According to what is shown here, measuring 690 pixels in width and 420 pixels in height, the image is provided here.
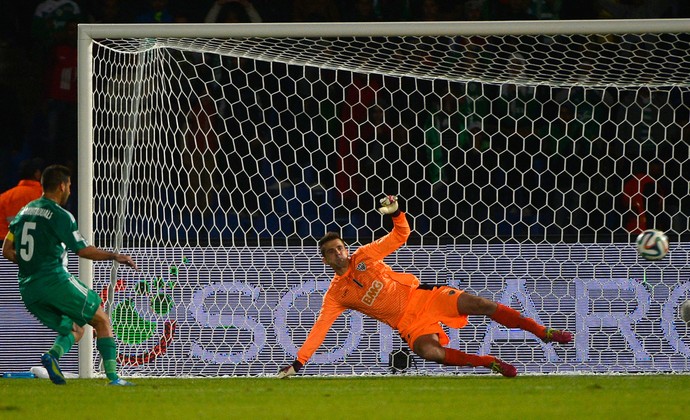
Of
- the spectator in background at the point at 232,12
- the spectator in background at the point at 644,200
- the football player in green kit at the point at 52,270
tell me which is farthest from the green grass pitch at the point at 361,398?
the spectator in background at the point at 232,12

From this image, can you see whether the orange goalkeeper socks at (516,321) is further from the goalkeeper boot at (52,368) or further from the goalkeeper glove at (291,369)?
the goalkeeper boot at (52,368)

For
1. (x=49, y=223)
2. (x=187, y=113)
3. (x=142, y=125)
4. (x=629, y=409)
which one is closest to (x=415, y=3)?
(x=187, y=113)

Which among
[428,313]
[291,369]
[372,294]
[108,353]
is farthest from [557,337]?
[108,353]

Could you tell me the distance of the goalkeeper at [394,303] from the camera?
24.6 ft

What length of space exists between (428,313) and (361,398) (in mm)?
1542

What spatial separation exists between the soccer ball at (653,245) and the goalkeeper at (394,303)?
830 mm

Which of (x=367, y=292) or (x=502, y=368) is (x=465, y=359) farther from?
(x=367, y=292)

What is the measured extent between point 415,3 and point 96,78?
4.58 m

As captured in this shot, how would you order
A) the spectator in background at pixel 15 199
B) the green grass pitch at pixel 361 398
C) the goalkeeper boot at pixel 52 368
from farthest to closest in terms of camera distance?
the spectator in background at pixel 15 199 → the goalkeeper boot at pixel 52 368 → the green grass pitch at pixel 361 398

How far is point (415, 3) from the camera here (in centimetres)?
1213

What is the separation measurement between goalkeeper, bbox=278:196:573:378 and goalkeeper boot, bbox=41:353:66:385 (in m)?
1.38

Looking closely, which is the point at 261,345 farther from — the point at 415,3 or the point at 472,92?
the point at 415,3

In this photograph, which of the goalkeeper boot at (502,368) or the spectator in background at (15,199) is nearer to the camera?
the goalkeeper boot at (502,368)

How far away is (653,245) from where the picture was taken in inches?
274
